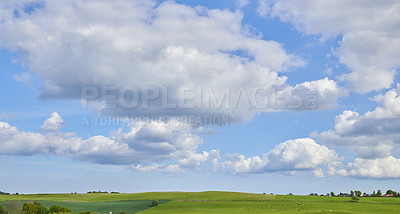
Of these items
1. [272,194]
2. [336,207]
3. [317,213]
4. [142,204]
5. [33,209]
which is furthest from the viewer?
[272,194]

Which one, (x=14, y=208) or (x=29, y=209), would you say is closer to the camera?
(x=29, y=209)

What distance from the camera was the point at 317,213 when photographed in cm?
9850

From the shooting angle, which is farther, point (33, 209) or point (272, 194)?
point (272, 194)

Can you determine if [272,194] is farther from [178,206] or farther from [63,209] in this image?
[63,209]

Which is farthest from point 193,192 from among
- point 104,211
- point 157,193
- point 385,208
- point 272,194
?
point 385,208

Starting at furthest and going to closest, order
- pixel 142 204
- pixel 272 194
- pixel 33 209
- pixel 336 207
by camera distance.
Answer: pixel 272 194 → pixel 142 204 → pixel 336 207 → pixel 33 209

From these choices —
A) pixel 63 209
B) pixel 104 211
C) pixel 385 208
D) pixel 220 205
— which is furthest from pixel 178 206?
pixel 385 208

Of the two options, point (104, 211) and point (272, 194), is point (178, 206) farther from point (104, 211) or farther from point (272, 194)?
point (272, 194)

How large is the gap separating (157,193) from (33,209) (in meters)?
84.7

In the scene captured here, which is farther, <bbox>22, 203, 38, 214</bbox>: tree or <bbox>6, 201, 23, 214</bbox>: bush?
<bbox>22, 203, 38, 214</bbox>: tree

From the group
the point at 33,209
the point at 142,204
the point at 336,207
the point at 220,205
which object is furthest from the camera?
the point at 142,204

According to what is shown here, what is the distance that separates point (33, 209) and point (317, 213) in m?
78.2

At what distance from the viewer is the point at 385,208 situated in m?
117

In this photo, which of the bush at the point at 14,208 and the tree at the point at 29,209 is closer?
the bush at the point at 14,208
